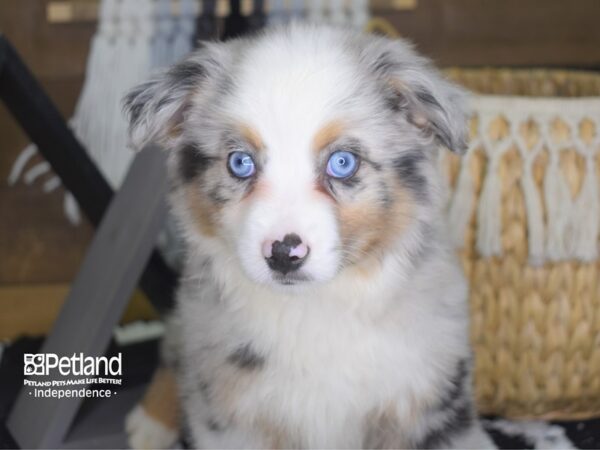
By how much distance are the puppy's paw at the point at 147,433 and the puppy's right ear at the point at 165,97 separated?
64 centimetres

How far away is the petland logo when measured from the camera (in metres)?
1.83

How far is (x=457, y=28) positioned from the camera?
2.70 meters

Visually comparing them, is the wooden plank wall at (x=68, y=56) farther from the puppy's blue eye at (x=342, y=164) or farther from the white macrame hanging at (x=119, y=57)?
the puppy's blue eye at (x=342, y=164)

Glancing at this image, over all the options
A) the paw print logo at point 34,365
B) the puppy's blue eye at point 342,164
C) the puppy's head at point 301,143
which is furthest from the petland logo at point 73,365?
the puppy's blue eye at point 342,164

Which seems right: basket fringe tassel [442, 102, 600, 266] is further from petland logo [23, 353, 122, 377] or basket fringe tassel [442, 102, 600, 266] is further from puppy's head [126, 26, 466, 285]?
petland logo [23, 353, 122, 377]

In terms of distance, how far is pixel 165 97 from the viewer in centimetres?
146

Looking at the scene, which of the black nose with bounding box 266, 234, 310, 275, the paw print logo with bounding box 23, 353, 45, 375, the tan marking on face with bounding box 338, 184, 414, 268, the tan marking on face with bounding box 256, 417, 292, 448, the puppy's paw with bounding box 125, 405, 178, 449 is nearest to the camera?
the black nose with bounding box 266, 234, 310, 275

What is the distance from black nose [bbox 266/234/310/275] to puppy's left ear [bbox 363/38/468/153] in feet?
1.00

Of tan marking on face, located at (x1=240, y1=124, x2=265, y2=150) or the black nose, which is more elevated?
tan marking on face, located at (x1=240, y1=124, x2=265, y2=150)

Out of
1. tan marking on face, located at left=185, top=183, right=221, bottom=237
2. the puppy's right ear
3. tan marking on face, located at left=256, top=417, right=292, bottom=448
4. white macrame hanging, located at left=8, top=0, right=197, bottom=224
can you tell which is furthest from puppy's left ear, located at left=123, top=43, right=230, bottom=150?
white macrame hanging, located at left=8, top=0, right=197, bottom=224

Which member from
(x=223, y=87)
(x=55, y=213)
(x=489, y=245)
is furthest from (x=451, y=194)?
(x=55, y=213)

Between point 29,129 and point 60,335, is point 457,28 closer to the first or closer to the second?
point 29,129

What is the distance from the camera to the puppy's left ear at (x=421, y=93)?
138cm

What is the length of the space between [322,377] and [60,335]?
754 mm
